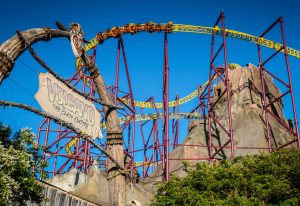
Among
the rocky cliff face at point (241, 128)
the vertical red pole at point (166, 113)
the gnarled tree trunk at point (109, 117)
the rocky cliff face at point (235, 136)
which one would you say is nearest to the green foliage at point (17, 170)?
the gnarled tree trunk at point (109, 117)

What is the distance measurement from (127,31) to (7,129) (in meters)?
16.6

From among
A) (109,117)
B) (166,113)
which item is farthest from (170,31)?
(109,117)

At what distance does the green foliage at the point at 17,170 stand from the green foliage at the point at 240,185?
570 centimetres

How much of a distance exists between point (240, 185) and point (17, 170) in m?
7.51

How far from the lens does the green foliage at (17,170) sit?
5.21 metres

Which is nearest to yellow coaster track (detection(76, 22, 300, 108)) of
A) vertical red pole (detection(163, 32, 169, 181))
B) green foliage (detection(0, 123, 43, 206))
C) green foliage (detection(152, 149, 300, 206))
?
vertical red pole (detection(163, 32, 169, 181))

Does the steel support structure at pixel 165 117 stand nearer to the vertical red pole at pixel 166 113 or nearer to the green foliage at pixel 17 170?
the vertical red pole at pixel 166 113

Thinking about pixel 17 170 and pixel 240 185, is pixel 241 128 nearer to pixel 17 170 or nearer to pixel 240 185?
pixel 240 185

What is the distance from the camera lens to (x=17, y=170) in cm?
553

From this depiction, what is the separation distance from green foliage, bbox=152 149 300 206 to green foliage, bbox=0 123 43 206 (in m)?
5.70

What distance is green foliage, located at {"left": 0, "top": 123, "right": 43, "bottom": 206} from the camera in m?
5.21

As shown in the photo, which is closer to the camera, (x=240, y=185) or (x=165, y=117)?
(x=240, y=185)

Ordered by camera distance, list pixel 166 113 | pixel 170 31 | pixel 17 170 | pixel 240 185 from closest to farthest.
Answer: pixel 17 170 → pixel 240 185 → pixel 166 113 → pixel 170 31

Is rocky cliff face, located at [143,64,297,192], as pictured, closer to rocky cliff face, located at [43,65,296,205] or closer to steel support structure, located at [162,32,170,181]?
rocky cliff face, located at [43,65,296,205]
